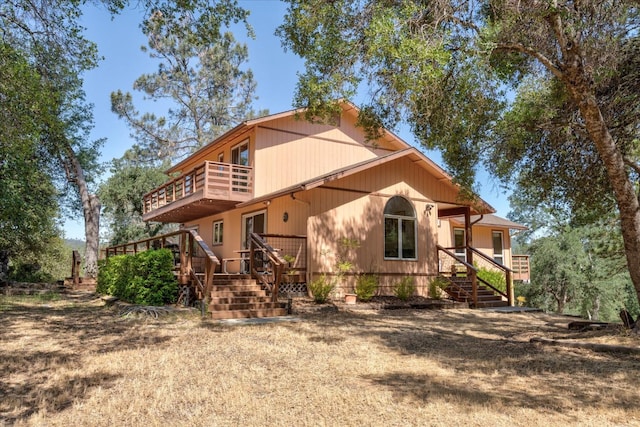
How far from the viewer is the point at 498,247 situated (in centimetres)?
2323

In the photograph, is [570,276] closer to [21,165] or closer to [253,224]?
[253,224]

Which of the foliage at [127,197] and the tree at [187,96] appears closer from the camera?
the foliage at [127,197]

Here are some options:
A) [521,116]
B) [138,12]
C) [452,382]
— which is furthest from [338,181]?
[452,382]

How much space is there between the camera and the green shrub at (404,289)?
1256cm

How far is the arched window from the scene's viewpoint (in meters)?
13.7

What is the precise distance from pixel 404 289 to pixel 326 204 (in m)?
3.33

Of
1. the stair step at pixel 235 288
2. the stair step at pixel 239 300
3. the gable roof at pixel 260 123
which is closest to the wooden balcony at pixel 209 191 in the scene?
the gable roof at pixel 260 123

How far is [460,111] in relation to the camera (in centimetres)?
830

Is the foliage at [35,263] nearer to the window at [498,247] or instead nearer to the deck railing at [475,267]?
the deck railing at [475,267]

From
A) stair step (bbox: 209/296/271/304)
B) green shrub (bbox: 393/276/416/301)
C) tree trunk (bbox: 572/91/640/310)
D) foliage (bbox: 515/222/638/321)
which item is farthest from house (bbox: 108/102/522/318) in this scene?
foliage (bbox: 515/222/638/321)

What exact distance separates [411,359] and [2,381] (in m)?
4.53

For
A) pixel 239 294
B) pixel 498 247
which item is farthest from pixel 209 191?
pixel 498 247

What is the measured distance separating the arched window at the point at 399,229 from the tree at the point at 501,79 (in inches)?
153

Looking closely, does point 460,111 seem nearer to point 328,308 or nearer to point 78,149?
point 328,308
